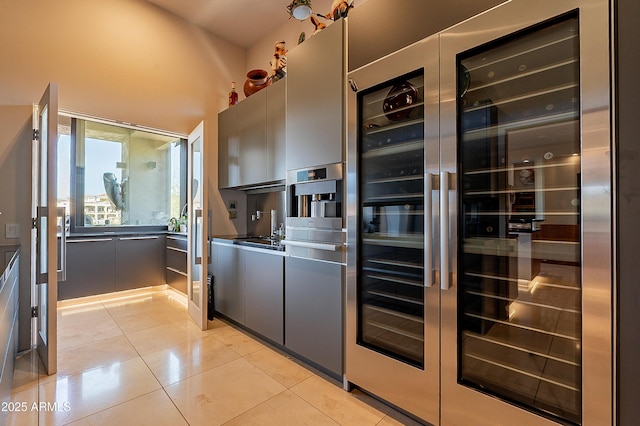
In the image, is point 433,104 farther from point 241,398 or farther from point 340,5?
point 241,398

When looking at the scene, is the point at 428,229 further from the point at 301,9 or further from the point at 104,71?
the point at 104,71

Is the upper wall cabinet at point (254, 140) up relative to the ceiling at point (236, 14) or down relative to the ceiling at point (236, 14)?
down

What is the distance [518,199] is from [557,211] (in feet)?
0.49

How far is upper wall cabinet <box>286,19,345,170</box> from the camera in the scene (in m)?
1.97

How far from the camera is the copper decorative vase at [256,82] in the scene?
10.8 feet

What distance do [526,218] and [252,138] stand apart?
2.54 meters

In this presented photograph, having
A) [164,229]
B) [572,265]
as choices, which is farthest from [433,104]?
[164,229]

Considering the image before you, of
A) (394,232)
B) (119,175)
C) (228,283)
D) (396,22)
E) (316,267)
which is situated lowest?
(228,283)

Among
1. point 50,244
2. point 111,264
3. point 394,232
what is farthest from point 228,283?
point 111,264

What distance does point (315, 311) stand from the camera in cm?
212

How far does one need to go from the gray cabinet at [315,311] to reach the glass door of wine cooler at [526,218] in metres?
0.73

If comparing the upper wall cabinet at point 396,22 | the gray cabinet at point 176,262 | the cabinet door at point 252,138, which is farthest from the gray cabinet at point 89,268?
the upper wall cabinet at point 396,22

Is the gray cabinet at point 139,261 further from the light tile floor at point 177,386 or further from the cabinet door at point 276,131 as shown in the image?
the cabinet door at point 276,131

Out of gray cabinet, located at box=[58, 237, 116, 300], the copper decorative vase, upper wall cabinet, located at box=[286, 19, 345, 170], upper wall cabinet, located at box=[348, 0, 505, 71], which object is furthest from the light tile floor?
the copper decorative vase
